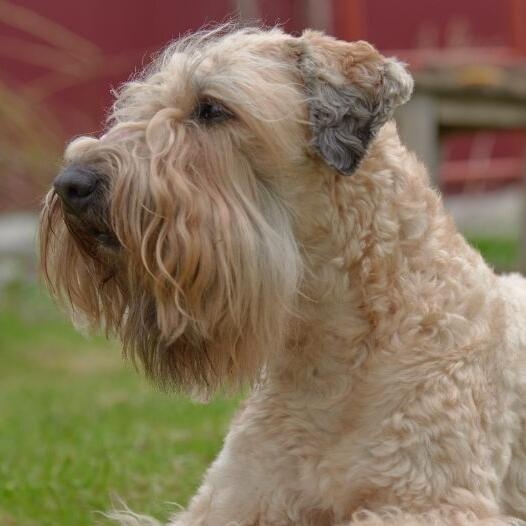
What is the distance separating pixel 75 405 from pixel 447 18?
8.46 metres

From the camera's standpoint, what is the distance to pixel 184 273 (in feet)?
12.0

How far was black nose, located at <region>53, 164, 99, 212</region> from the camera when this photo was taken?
358 cm

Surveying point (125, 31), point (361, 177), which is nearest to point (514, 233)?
point (125, 31)

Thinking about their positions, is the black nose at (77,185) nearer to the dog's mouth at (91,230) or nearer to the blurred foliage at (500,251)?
the dog's mouth at (91,230)

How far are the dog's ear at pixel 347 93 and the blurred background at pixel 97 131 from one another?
2.51ft

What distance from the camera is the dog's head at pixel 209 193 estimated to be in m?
3.62

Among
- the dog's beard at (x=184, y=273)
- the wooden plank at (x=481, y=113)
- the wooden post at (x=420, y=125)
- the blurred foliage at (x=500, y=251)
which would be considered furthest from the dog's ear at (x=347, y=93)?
the blurred foliage at (x=500, y=251)

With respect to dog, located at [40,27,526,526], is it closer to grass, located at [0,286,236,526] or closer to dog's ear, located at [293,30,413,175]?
dog's ear, located at [293,30,413,175]

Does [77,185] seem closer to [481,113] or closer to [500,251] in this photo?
[481,113]

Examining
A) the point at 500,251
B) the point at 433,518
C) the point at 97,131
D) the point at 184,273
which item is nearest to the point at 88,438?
the point at 97,131

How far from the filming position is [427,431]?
148 inches

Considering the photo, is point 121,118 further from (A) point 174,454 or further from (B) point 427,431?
(A) point 174,454

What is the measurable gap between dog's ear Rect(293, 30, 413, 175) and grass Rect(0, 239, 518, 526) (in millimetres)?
986

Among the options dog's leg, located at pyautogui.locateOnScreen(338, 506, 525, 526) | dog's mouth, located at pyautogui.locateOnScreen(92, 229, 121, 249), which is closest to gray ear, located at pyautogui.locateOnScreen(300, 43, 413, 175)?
dog's mouth, located at pyautogui.locateOnScreen(92, 229, 121, 249)
